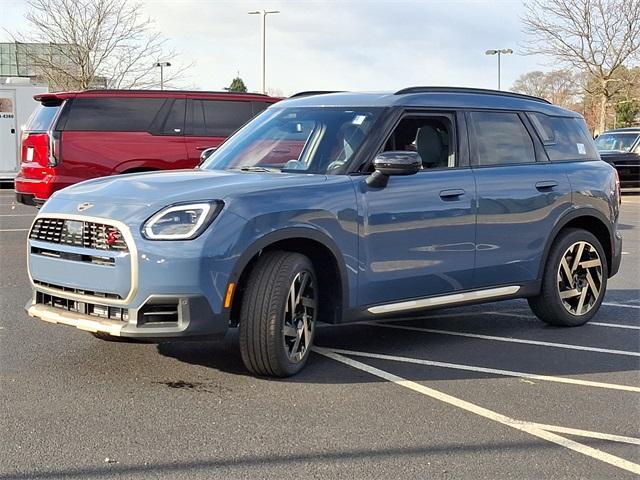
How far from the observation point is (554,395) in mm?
4859

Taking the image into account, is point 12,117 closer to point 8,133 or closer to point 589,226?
point 8,133

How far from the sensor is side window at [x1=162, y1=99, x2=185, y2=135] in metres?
12.2

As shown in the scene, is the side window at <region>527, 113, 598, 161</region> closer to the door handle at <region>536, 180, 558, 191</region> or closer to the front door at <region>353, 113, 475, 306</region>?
the door handle at <region>536, 180, 558, 191</region>

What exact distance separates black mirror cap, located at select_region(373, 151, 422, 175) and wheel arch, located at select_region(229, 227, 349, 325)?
1.99 ft

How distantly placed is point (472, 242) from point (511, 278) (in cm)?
57

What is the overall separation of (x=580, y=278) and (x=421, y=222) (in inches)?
79.2

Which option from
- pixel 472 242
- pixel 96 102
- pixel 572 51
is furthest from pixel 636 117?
pixel 472 242

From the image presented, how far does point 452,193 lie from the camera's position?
5789mm

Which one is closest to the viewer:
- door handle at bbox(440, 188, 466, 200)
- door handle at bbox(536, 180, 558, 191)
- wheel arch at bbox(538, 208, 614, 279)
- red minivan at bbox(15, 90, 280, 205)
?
door handle at bbox(440, 188, 466, 200)

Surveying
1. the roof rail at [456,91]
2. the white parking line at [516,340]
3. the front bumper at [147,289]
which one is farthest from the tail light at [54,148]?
the front bumper at [147,289]

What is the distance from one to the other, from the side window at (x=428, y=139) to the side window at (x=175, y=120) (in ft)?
22.5

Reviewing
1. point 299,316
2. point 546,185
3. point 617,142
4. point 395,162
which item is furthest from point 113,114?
point 617,142

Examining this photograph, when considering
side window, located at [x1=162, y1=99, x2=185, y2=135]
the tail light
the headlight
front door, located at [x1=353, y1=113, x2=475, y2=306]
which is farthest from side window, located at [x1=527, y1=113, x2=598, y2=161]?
the tail light

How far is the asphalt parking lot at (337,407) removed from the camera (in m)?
3.72
